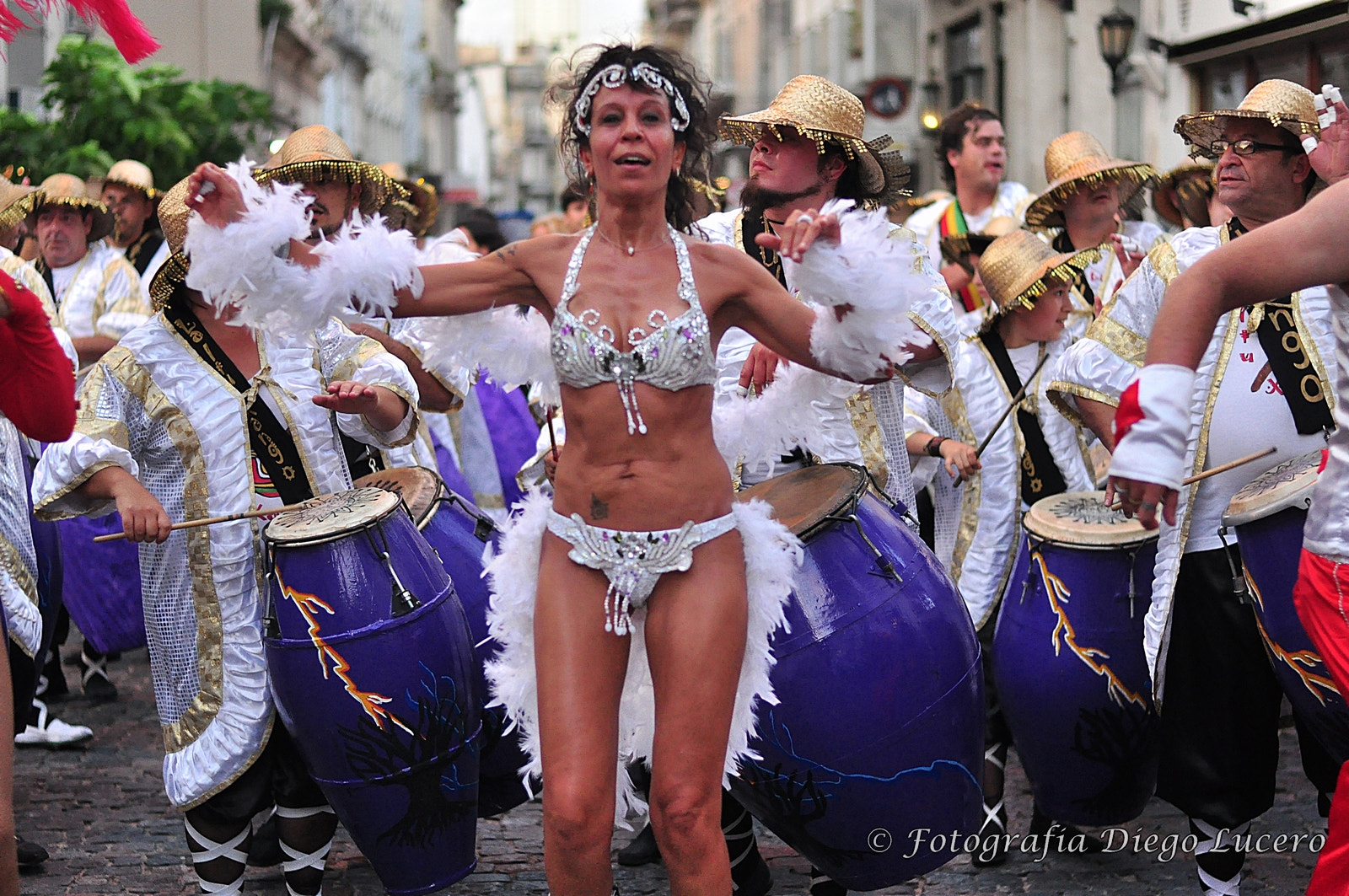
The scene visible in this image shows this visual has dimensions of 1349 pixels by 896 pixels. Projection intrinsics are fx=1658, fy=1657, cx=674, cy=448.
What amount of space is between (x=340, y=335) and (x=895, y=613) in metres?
2.00

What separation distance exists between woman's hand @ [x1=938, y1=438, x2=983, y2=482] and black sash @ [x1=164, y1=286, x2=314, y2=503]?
2001 mm

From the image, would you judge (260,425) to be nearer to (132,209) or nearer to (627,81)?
(627,81)

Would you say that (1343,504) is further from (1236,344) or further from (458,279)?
(458,279)

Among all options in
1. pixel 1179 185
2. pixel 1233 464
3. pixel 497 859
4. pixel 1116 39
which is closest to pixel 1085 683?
pixel 1233 464

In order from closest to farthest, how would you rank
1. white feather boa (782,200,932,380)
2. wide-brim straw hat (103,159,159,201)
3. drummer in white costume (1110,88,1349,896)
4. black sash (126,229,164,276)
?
1. drummer in white costume (1110,88,1349,896)
2. white feather boa (782,200,932,380)
3. wide-brim straw hat (103,159,159,201)
4. black sash (126,229,164,276)

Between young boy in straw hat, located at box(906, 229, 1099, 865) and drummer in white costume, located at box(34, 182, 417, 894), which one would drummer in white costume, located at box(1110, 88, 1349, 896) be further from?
young boy in straw hat, located at box(906, 229, 1099, 865)

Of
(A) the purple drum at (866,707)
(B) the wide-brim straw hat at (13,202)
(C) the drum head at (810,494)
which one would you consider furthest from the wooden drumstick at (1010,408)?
A: (B) the wide-brim straw hat at (13,202)

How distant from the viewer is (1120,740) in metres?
4.73

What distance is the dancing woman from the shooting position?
3.49 meters

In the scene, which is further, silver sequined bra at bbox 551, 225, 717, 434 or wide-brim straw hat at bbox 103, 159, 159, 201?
wide-brim straw hat at bbox 103, 159, 159, 201

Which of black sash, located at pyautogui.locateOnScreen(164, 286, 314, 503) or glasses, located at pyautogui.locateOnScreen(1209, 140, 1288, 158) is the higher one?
glasses, located at pyautogui.locateOnScreen(1209, 140, 1288, 158)

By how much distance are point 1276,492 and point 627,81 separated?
176 cm

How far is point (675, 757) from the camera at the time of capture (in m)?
3.48

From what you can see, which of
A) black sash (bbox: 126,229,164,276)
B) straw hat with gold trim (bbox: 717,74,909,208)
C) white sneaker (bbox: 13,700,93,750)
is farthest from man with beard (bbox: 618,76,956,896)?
black sash (bbox: 126,229,164,276)
